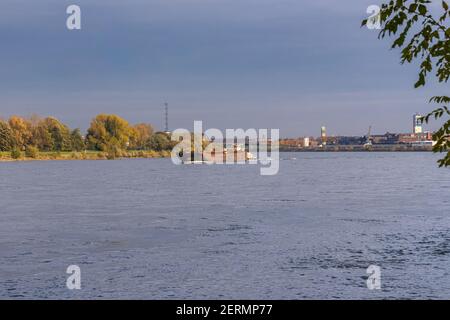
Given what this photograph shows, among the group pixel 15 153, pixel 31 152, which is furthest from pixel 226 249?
pixel 31 152

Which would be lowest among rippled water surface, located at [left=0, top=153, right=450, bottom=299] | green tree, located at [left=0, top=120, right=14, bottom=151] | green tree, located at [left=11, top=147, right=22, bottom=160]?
rippled water surface, located at [left=0, top=153, right=450, bottom=299]

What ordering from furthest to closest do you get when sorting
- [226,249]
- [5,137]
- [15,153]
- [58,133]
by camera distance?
[58,133]
[15,153]
[5,137]
[226,249]

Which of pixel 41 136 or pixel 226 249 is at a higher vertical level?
pixel 41 136

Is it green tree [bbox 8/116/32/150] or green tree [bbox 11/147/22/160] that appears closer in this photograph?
green tree [bbox 11/147/22/160]

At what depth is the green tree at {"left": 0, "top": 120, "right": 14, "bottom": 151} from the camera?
162875 mm

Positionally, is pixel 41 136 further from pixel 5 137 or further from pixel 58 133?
pixel 5 137

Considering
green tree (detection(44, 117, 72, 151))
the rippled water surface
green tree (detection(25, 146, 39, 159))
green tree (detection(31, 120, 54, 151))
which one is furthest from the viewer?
green tree (detection(44, 117, 72, 151))

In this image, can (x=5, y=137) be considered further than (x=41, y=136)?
No

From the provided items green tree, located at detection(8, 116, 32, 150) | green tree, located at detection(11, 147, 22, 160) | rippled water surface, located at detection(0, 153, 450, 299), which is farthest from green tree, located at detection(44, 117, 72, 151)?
rippled water surface, located at detection(0, 153, 450, 299)

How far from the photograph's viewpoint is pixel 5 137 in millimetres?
166625

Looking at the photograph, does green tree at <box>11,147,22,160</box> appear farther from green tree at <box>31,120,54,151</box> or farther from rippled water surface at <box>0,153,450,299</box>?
rippled water surface at <box>0,153,450,299</box>

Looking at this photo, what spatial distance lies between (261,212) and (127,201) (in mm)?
12797
